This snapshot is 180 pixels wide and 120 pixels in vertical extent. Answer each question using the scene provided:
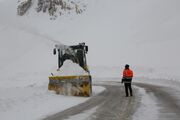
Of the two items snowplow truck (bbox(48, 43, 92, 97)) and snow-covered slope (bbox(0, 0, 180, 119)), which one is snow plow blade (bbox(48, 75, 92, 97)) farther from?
snow-covered slope (bbox(0, 0, 180, 119))

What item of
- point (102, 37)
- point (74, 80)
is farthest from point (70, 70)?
point (102, 37)

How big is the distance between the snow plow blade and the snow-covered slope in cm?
2879

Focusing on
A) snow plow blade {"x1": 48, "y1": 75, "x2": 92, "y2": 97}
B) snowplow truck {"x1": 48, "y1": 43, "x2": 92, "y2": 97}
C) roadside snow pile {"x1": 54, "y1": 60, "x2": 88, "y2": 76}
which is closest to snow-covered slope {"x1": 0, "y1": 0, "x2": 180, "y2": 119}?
snowplow truck {"x1": 48, "y1": 43, "x2": 92, "y2": 97}

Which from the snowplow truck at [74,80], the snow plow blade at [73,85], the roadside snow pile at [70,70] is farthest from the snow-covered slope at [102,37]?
the snow plow blade at [73,85]

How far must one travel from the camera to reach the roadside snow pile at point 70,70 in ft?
64.5

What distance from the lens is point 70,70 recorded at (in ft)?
65.3

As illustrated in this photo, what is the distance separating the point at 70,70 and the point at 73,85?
1.06m

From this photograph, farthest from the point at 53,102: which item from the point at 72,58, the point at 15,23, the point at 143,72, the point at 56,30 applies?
the point at 15,23

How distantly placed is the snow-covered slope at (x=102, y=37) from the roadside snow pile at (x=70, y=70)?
2807 cm

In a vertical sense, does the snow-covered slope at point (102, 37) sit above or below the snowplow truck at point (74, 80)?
above

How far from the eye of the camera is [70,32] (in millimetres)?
68500

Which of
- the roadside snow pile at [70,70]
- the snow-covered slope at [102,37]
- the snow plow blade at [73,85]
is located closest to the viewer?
the snow plow blade at [73,85]

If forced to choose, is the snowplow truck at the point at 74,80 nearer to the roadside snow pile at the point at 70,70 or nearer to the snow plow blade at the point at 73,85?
the snow plow blade at the point at 73,85

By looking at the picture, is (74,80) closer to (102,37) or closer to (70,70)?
(70,70)
